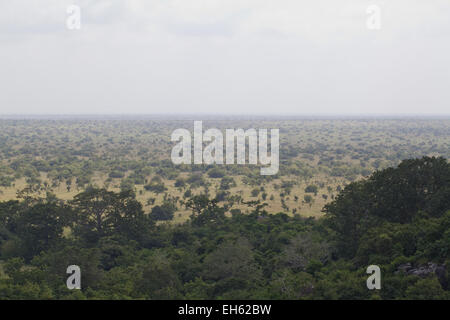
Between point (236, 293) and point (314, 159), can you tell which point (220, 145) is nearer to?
point (314, 159)

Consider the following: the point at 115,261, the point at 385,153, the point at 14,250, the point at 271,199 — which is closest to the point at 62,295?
the point at 115,261

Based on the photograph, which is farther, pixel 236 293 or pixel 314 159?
pixel 314 159
